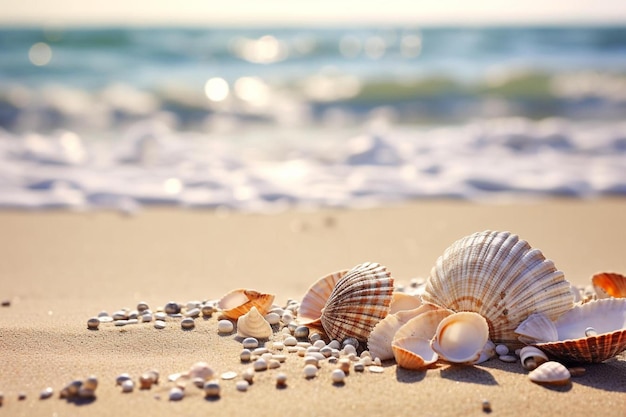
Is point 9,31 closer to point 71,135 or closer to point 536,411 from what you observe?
point 71,135

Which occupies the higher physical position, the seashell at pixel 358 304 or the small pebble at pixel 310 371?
the seashell at pixel 358 304

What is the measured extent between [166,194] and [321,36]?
622 inches

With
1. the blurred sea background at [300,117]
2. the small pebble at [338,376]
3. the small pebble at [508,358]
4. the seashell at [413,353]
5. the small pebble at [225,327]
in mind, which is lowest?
the small pebble at [338,376]

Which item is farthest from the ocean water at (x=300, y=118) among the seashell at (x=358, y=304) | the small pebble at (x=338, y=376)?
the small pebble at (x=338, y=376)

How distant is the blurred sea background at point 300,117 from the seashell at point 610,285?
2.73 meters

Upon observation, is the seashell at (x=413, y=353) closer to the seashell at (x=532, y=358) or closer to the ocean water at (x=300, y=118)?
the seashell at (x=532, y=358)

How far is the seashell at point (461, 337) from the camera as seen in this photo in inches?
95.5

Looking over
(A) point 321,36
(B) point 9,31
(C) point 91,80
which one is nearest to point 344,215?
(C) point 91,80

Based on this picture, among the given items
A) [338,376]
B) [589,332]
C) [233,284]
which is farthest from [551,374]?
[233,284]

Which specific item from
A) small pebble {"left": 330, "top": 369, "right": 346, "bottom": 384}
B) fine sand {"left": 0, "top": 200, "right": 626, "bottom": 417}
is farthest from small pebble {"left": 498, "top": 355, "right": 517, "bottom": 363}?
small pebble {"left": 330, "top": 369, "right": 346, "bottom": 384}

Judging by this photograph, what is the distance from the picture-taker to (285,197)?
5746 millimetres

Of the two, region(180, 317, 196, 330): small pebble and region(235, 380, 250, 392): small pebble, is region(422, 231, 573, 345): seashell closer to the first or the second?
region(235, 380, 250, 392): small pebble

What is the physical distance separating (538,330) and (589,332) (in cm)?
18

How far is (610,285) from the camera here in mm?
3020
